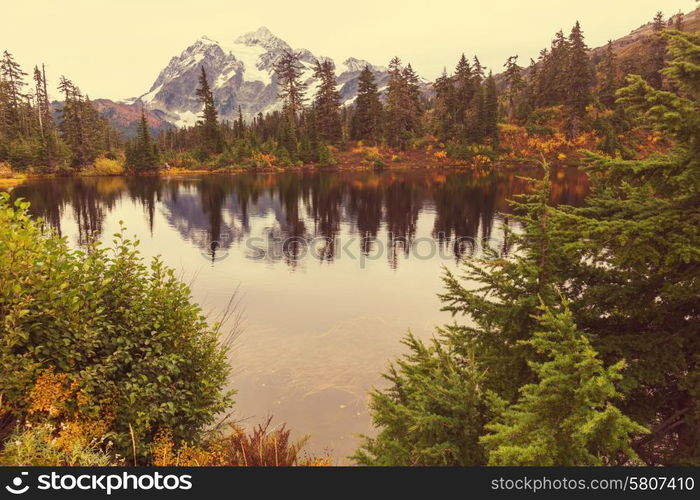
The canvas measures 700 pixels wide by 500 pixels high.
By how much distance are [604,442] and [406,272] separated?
58.3ft

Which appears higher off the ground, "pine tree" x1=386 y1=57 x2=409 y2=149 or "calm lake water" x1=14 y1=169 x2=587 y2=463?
"pine tree" x1=386 y1=57 x2=409 y2=149

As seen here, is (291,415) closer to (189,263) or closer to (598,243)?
(598,243)

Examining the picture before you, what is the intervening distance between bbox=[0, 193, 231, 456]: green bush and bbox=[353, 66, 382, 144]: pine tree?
3540 inches

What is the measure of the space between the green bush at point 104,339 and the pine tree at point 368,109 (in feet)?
295

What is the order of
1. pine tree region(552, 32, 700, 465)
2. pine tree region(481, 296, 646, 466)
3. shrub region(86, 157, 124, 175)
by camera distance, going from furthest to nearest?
shrub region(86, 157, 124, 175) → pine tree region(552, 32, 700, 465) → pine tree region(481, 296, 646, 466)

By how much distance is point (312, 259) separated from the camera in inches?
1000

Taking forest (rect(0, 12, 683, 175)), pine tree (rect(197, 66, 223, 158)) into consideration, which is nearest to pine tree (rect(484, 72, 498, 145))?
forest (rect(0, 12, 683, 175))

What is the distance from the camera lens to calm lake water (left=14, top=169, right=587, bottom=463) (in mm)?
12203

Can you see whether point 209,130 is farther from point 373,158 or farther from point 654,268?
point 654,268

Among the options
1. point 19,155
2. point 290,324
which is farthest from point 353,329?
point 19,155

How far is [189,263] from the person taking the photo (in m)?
24.6

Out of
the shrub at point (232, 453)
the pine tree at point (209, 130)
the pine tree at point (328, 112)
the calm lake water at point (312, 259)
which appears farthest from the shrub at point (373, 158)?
the shrub at point (232, 453)

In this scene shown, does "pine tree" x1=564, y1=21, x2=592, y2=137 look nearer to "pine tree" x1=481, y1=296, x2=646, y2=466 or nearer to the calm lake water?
the calm lake water

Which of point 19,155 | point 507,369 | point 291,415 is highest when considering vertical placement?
point 19,155
